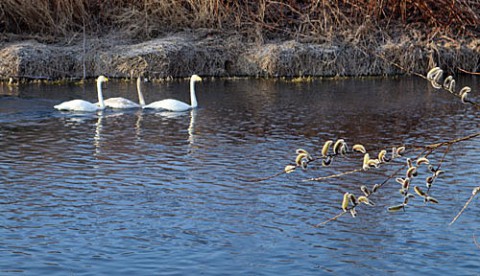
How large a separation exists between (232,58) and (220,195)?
1430 cm

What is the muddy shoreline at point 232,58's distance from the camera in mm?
23156

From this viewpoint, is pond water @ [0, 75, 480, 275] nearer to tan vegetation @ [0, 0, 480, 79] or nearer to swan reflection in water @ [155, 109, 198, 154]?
swan reflection in water @ [155, 109, 198, 154]

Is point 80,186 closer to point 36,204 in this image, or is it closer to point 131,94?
point 36,204

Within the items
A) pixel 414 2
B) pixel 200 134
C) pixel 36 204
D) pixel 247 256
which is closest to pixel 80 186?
pixel 36 204

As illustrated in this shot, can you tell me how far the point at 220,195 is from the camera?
9969 mm

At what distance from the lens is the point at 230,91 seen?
20406 mm

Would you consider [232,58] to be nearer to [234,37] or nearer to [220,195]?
[234,37]

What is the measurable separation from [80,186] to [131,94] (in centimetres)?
976

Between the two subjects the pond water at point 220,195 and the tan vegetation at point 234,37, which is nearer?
the pond water at point 220,195

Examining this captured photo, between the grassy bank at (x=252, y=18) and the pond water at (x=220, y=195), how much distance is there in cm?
762

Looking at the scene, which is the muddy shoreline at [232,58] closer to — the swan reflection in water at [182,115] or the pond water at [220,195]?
the pond water at [220,195]

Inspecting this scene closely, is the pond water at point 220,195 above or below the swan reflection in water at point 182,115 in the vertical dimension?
below

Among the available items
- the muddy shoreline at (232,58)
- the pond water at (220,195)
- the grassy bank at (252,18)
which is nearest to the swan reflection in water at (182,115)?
the pond water at (220,195)

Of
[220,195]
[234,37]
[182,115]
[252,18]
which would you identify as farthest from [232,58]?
[220,195]
